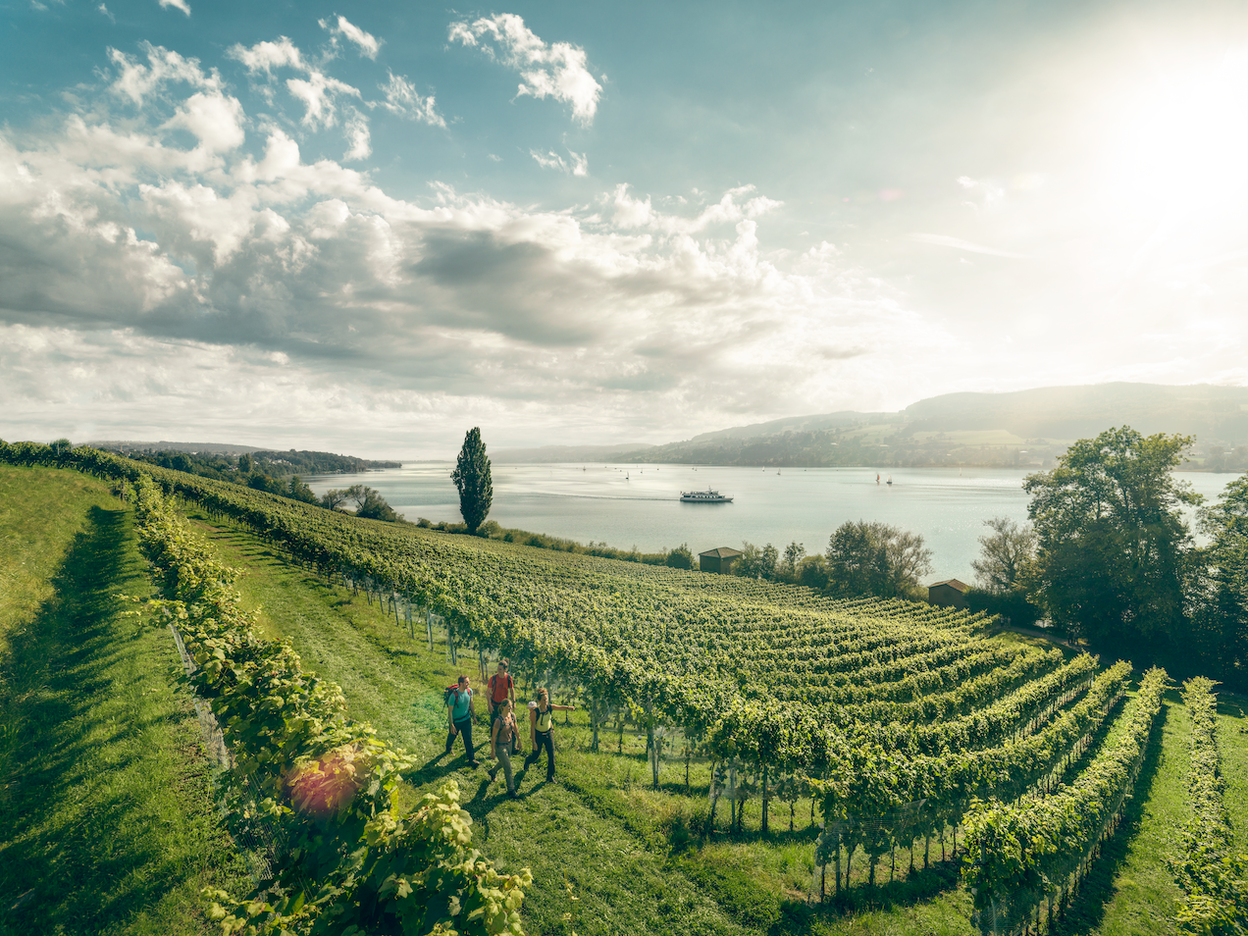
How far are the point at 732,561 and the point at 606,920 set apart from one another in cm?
5836

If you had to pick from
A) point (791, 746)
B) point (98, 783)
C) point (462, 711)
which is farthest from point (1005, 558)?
point (98, 783)

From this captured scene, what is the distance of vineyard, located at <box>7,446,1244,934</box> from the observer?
705 centimetres

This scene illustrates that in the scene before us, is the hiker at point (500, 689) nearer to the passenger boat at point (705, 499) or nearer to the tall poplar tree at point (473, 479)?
the tall poplar tree at point (473, 479)

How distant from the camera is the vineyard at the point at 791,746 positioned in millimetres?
7051

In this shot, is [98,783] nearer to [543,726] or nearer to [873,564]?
[543,726]

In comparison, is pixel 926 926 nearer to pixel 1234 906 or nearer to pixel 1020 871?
pixel 1020 871

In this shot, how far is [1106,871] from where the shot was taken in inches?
408

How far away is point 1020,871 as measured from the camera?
6973 mm

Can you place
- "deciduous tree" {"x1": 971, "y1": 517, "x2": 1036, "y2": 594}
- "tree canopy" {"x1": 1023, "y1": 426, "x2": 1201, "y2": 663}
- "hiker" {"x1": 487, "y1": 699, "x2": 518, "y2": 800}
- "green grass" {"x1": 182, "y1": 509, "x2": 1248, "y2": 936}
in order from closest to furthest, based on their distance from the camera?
"green grass" {"x1": 182, "y1": 509, "x2": 1248, "y2": 936} < "hiker" {"x1": 487, "y1": 699, "x2": 518, "y2": 800} < "tree canopy" {"x1": 1023, "y1": 426, "x2": 1201, "y2": 663} < "deciduous tree" {"x1": 971, "y1": 517, "x2": 1036, "y2": 594}

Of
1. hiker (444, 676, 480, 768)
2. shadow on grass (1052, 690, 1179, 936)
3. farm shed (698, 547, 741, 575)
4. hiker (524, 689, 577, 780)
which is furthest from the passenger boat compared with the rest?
hiker (444, 676, 480, 768)

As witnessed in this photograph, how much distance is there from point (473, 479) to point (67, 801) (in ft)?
202

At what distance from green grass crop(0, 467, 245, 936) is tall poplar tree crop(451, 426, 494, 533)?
5171cm

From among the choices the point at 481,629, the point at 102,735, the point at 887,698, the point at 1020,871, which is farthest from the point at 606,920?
the point at 887,698

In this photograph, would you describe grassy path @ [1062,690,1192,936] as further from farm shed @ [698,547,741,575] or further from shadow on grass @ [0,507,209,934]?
farm shed @ [698,547,741,575]
